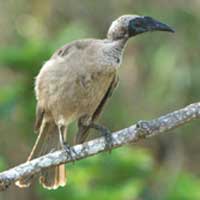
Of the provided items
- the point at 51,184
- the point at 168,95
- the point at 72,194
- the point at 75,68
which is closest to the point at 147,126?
the point at 75,68

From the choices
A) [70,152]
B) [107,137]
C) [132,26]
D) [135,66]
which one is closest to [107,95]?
[132,26]

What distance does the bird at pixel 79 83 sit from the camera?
20.0 ft

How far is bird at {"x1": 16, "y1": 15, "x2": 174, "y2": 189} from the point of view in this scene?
20.0ft

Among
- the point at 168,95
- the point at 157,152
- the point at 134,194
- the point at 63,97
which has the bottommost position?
the point at 157,152

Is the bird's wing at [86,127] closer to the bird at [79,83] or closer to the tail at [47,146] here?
the bird at [79,83]

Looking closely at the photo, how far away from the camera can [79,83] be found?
6.16 meters

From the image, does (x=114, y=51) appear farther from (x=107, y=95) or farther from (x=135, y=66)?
(x=135, y=66)

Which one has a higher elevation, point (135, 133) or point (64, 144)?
point (135, 133)

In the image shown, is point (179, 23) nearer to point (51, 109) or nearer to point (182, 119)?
point (51, 109)

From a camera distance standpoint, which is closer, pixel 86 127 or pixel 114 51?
pixel 114 51

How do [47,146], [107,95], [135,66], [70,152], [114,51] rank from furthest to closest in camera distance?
[135,66], [47,146], [107,95], [114,51], [70,152]

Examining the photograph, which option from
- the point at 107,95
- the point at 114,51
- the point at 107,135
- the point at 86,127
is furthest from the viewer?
the point at 86,127

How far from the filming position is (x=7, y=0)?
10.9m

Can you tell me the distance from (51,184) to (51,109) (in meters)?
0.53
